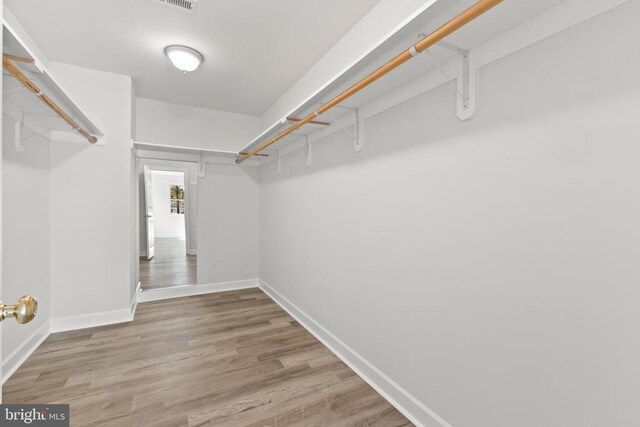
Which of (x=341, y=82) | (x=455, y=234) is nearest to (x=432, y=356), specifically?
(x=455, y=234)

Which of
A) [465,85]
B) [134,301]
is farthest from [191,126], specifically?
[465,85]

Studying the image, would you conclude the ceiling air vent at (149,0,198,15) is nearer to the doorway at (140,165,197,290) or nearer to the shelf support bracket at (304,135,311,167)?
the shelf support bracket at (304,135,311,167)

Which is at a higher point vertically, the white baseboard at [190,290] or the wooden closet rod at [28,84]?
the wooden closet rod at [28,84]

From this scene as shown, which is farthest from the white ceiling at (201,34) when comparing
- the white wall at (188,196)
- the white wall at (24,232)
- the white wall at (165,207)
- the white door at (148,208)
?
the white wall at (165,207)

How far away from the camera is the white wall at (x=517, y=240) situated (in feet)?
3.38

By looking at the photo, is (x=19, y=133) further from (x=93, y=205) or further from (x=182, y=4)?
(x=182, y=4)

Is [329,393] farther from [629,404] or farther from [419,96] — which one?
[419,96]

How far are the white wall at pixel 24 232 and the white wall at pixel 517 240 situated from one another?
2.58m

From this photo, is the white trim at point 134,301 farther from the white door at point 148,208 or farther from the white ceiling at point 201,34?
the white ceiling at point 201,34

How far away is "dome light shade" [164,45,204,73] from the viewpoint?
2662 mm

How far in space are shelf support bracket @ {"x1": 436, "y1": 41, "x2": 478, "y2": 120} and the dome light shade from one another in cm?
224

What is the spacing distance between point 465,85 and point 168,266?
16.1 ft

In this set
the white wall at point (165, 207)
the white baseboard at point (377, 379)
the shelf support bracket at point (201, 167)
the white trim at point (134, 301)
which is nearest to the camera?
the white baseboard at point (377, 379)

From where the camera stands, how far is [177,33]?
247cm
